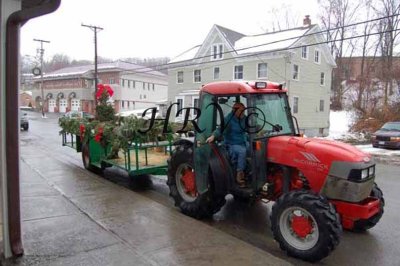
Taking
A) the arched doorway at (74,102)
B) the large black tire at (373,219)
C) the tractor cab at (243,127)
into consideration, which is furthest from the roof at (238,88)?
the arched doorway at (74,102)

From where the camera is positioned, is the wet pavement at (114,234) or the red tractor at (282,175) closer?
the wet pavement at (114,234)

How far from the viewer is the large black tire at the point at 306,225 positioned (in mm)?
4660

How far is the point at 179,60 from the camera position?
36062 millimetres

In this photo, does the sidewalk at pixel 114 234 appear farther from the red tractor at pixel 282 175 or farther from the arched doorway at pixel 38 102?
the arched doorway at pixel 38 102

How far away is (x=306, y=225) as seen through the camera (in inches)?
194

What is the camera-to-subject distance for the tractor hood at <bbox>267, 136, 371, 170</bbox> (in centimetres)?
497

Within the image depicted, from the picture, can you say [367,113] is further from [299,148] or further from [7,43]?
[7,43]

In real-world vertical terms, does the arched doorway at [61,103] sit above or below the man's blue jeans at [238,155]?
above

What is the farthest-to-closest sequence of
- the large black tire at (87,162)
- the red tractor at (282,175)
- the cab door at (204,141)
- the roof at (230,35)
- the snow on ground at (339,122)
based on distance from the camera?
the snow on ground at (339,122), the roof at (230,35), the large black tire at (87,162), the cab door at (204,141), the red tractor at (282,175)

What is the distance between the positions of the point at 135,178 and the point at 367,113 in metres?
24.5

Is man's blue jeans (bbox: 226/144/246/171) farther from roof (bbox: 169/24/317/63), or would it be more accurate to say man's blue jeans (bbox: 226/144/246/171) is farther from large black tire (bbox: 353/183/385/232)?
roof (bbox: 169/24/317/63)

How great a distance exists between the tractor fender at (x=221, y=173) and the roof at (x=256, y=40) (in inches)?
947

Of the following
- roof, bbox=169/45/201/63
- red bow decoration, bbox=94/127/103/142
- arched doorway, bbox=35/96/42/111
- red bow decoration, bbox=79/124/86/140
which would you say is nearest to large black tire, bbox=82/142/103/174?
red bow decoration, bbox=79/124/86/140

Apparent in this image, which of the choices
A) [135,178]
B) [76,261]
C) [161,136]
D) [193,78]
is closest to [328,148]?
[76,261]
